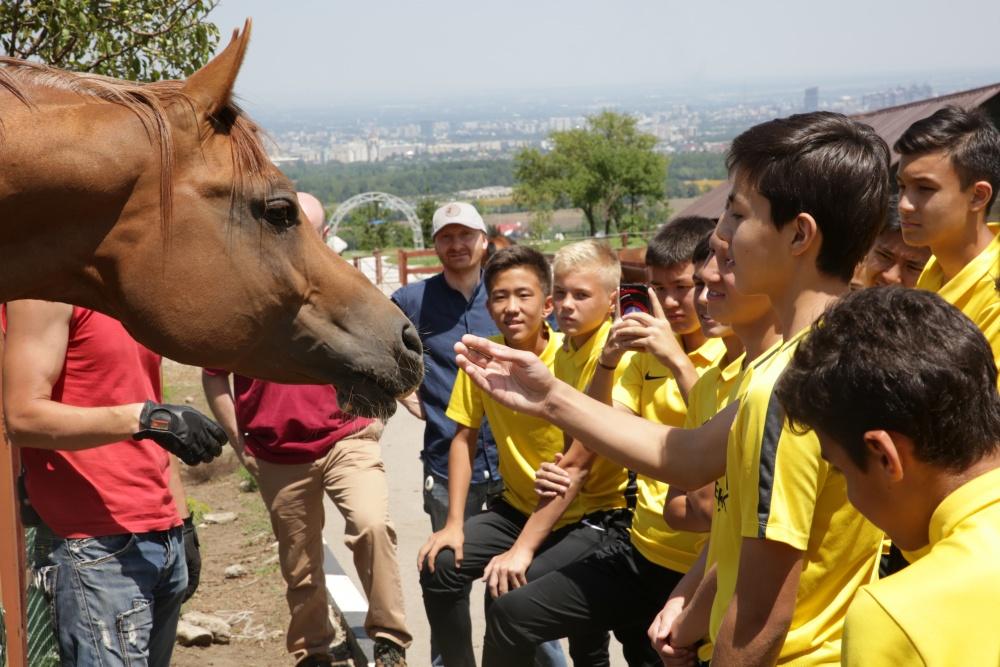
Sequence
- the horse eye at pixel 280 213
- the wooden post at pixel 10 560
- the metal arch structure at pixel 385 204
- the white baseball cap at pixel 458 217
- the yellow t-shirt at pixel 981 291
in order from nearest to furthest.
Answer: the horse eye at pixel 280 213
the yellow t-shirt at pixel 981 291
the wooden post at pixel 10 560
the white baseball cap at pixel 458 217
the metal arch structure at pixel 385 204

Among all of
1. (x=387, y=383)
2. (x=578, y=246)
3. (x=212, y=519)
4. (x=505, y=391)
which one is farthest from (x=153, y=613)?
(x=212, y=519)

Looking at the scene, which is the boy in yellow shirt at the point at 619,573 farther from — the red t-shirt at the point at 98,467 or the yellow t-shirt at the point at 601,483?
the red t-shirt at the point at 98,467

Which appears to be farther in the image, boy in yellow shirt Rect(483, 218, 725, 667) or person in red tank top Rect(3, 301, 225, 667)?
boy in yellow shirt Rect(483, 218, 725, 667)

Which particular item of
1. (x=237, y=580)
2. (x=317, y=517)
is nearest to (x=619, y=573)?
(x=317, y=517)

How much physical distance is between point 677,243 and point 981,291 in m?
1.10

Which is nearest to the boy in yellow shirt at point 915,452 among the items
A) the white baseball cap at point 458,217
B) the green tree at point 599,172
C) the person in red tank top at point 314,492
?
the person in red tank top at point 314,492

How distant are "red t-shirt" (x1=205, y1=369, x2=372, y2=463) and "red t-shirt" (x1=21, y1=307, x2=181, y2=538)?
173cm

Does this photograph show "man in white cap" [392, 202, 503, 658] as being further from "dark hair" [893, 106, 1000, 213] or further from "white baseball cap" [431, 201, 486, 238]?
"dark hair" [893, 106, 1000, 213]

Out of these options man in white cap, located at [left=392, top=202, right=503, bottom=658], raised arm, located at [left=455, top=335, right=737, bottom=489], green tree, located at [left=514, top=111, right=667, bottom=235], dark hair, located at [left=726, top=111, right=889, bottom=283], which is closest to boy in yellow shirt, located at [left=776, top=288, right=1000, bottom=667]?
dark hair, located at [left=726, top=111, right=889, bottom=283]

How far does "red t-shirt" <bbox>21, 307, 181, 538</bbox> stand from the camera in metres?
3.10

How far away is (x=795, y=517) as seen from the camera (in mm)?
1868

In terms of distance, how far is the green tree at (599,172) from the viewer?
78.1 metres

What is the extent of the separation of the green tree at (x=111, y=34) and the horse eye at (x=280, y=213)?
14.0 ft

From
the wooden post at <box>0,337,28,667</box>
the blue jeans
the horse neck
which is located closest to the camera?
the horse neck
